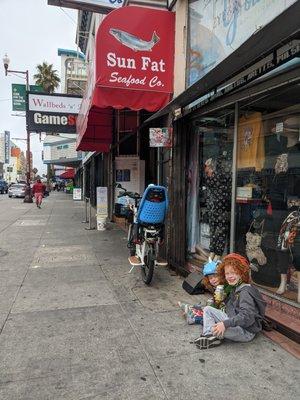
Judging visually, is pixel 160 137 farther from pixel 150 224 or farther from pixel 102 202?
pixel 102 202

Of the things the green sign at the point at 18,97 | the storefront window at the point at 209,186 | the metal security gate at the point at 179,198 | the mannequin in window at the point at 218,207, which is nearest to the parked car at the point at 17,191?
the green sign at the point at 18,97

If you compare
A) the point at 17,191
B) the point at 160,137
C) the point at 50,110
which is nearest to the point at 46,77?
the point at 17,191

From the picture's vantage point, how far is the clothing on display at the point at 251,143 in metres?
5.27

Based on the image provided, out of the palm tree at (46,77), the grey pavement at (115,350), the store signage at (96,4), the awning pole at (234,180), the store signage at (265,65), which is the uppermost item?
the palm tree at (46,77)

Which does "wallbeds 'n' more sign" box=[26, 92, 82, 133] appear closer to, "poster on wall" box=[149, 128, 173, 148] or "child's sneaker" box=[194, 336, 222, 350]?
"poster on wall" box=[149, 128, 173, 148]

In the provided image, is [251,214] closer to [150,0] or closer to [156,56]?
A: [156,56]

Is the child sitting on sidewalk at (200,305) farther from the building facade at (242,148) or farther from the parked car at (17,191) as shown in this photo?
the parked car at (17,191)

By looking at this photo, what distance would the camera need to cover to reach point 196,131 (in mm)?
6871

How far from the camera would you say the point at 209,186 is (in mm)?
6316

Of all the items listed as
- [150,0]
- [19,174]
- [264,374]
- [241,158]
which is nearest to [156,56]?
[150,0]

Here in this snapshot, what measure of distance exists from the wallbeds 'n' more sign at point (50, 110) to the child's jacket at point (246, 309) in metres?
16.6

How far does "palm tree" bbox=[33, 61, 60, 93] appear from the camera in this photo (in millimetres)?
54281

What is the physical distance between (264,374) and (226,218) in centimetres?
268

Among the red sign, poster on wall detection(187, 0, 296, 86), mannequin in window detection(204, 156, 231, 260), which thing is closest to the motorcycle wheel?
mannequin in window detection(204, 156, 231, 260)
